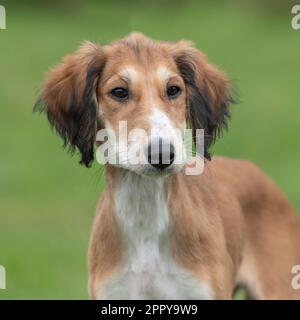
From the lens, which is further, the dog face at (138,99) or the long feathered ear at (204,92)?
the long feathered ear at (204,92)

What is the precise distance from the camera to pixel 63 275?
1116cm

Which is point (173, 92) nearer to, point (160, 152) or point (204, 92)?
point (204, 92)

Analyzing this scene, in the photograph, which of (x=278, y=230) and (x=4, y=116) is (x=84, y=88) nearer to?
(x=278, y=230)

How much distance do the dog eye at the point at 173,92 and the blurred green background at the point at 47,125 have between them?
1.04 metres

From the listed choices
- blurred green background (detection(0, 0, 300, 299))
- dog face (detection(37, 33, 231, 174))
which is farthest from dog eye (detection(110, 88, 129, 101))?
blurred green background (detection(0, 0, 300, 299))

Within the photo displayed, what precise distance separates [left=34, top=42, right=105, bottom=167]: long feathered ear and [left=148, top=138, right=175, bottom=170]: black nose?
0.72 metres

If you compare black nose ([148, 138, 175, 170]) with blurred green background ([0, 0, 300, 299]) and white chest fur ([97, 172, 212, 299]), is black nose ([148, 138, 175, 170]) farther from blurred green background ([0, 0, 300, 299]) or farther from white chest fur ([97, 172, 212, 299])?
blurred green background ([0, 0, 300, 299])

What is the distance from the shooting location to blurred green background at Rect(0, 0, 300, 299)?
11984 mm

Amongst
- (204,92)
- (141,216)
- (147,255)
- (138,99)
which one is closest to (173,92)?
(138,99)

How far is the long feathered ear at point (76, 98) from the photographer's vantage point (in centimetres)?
760

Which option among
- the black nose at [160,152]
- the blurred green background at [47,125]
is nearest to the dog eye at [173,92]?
the black nose at [160,152]

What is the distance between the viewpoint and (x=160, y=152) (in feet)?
22.7

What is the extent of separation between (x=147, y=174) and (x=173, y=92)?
0.62 metres

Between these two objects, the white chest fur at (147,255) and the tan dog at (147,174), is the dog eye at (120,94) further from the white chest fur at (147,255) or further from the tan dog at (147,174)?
the white chest fur at (147,255)
